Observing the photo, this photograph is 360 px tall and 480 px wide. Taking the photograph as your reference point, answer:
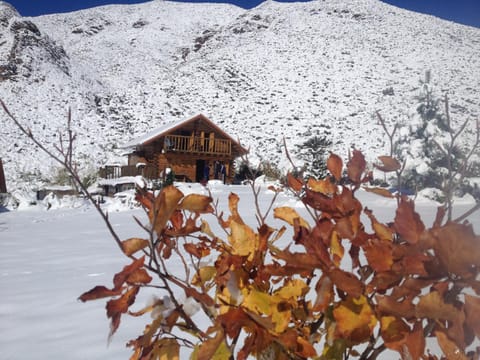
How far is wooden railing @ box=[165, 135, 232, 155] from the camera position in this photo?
19.0 metres

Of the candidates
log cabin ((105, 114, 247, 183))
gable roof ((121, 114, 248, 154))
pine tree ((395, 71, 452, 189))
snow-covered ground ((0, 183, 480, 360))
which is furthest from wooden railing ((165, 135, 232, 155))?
snow-covered ground ((0, 183, 480, 360))

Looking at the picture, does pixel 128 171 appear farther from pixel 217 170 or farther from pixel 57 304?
pixel 57 304

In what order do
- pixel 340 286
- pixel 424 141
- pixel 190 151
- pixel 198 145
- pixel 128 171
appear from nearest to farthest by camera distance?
pixel 340 286
pixel 424 141
pixel 128 171
pixel 190 151
pixel 198 145

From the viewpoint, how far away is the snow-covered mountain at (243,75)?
2498cm

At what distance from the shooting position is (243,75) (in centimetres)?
3638

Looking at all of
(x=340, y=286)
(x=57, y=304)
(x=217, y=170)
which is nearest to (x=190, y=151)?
(x=217, y=170)

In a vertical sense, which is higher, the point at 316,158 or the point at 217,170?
the point at 316,158

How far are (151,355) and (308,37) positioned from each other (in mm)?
47253

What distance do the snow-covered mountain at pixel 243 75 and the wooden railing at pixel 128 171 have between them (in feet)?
3.34

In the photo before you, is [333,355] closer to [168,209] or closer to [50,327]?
Answer: [168,209]

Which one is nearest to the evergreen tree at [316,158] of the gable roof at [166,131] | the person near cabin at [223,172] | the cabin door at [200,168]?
the gable roof at [166,131]

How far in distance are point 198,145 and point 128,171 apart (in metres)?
4.28

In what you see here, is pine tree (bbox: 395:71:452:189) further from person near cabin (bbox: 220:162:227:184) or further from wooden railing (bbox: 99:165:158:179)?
wooden railing (bbox: 99:165:158:179)

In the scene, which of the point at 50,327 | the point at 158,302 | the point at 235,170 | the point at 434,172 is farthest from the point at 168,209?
the point at 235,170
